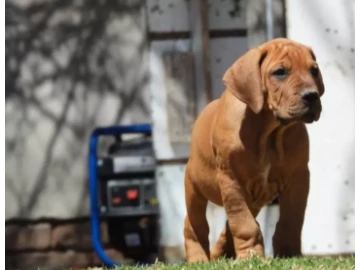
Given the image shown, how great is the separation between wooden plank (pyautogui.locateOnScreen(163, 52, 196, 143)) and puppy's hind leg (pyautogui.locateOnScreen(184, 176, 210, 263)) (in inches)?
62.6

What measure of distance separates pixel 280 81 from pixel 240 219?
0.61 metres

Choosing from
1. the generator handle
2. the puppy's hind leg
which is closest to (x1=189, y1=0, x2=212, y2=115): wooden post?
the generator handle

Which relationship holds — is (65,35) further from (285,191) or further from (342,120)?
(285,191)

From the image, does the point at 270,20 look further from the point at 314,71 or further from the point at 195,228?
the point at 314,71

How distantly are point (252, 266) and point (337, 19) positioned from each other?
2746mm

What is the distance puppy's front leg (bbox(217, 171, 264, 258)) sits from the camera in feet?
14.2

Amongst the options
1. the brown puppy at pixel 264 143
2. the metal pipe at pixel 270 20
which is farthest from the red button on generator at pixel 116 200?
the brown puppy at pixel 264 143

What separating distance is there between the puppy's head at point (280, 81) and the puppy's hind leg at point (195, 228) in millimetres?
699

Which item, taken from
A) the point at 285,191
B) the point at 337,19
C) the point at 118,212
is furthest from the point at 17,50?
the point at 285,191

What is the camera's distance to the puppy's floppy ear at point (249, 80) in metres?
4.27

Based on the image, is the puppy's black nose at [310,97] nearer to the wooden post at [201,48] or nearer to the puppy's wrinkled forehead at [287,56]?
the puppy's wrinkled forehead at [287,56]

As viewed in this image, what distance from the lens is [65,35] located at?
727 cm

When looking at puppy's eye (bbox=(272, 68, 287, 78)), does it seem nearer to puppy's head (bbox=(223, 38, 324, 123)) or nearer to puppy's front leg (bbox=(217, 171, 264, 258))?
puppy's head (bbox=(223, 38, 324, 123))

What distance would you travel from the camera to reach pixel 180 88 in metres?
6.46
